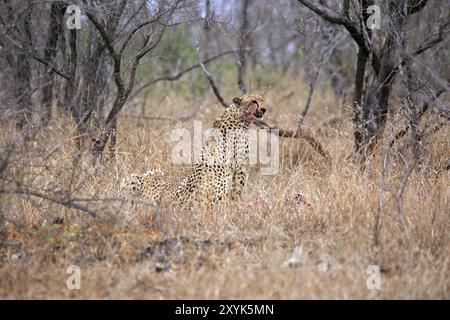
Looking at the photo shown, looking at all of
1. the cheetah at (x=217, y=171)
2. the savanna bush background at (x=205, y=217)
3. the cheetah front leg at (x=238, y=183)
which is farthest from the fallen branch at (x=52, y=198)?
the cheetah front leg at (x=238, y=183)

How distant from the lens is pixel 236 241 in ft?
16.2

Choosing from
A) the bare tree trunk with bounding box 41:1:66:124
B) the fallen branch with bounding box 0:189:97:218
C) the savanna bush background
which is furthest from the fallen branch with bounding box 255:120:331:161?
the fallen branch with bounding box 0:189:97:218

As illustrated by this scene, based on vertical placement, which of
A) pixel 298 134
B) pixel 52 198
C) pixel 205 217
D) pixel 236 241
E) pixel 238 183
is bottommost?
pixel 236 241

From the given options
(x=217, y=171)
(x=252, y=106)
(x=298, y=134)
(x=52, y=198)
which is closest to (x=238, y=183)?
(x=217, y=171)

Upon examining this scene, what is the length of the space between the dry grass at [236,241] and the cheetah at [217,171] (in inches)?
6.7

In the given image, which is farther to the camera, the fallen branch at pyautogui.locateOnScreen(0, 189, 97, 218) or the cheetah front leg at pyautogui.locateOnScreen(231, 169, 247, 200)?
the cheetah front leg at pyautogui.locateOnScreen(231, 169, 247, 200)

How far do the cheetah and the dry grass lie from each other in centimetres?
17

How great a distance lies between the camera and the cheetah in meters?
5.58

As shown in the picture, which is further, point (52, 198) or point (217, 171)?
point (217, 171)

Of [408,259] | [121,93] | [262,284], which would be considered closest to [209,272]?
[262,284]

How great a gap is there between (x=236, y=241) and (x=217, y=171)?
2.82 ft

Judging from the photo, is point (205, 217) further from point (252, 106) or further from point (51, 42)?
point (51, 42)

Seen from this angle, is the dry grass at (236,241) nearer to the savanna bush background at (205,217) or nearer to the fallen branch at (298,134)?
the savanna bush background at (205,217)

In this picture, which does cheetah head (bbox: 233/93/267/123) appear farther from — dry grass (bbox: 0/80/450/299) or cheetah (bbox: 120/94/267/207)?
dry grass (bbox: 0/80/450/299)
